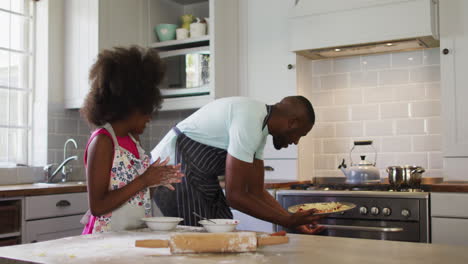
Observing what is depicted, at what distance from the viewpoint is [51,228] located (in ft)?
10.4

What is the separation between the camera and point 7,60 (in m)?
3.83

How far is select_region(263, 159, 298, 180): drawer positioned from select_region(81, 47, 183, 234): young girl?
1927 millimetres

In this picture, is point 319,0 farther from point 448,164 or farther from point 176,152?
point 176,152

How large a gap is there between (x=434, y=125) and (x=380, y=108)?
0.37 meters

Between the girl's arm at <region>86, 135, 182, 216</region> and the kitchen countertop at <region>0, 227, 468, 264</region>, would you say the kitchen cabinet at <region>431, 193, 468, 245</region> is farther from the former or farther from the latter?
the girl's arm at <region>86, 135, 182, 216</region>

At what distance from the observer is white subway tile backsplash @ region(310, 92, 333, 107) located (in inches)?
151

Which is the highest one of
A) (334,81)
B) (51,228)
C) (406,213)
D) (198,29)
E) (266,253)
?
(198,29)

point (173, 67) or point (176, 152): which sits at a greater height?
point (173, 67)

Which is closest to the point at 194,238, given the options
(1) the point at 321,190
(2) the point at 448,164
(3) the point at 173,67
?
(1) the point at 321,190

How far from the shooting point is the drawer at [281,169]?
3.64 metres

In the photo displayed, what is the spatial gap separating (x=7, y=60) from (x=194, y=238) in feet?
9.88

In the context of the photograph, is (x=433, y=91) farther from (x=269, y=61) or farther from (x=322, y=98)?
(x=269, y=61)

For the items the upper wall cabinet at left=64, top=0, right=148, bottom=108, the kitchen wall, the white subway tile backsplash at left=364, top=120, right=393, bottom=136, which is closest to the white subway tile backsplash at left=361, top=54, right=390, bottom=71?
the kitchen wall

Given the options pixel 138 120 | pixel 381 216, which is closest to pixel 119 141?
pixel 138 120
